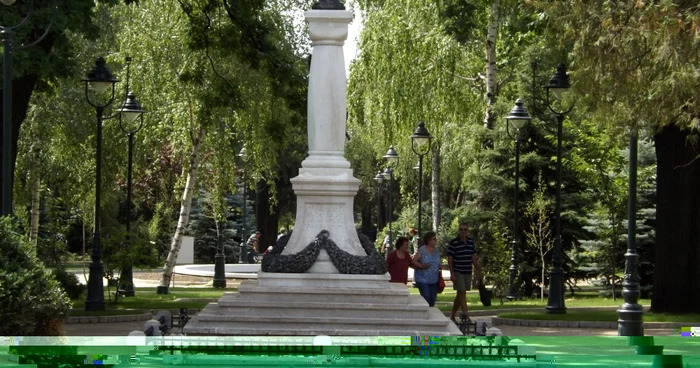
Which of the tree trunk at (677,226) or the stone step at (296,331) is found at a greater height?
the tree trunk at (677,226)

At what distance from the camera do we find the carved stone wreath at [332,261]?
18.6m

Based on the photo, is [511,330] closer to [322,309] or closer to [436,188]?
[322,309]

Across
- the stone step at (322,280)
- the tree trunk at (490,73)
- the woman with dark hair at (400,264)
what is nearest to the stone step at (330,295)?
the stone step at (322,280)

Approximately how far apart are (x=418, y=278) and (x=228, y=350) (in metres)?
8.75

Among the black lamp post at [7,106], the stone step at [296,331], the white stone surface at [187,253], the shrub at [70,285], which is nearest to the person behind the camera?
the stone step at [296,331]

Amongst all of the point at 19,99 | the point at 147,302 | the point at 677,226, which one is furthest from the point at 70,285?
the point at 677,226

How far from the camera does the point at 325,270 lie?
1880 centimetres

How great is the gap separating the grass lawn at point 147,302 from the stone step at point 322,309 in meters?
8.30

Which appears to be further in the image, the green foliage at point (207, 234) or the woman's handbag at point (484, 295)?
the green foliage at point (207, 234)

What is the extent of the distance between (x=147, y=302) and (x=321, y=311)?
14429 millimetres

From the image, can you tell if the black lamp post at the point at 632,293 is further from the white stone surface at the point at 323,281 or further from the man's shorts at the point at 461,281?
the white stone surface at the point at 323,281

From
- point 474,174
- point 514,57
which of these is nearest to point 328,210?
point 474,174

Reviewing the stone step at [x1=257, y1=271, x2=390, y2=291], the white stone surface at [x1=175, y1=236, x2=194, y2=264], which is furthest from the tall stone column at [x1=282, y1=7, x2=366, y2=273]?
the white stone surface at [x1=175, y1=236, x2=194, y2=264]

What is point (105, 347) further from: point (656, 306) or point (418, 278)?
point (656, 306)
